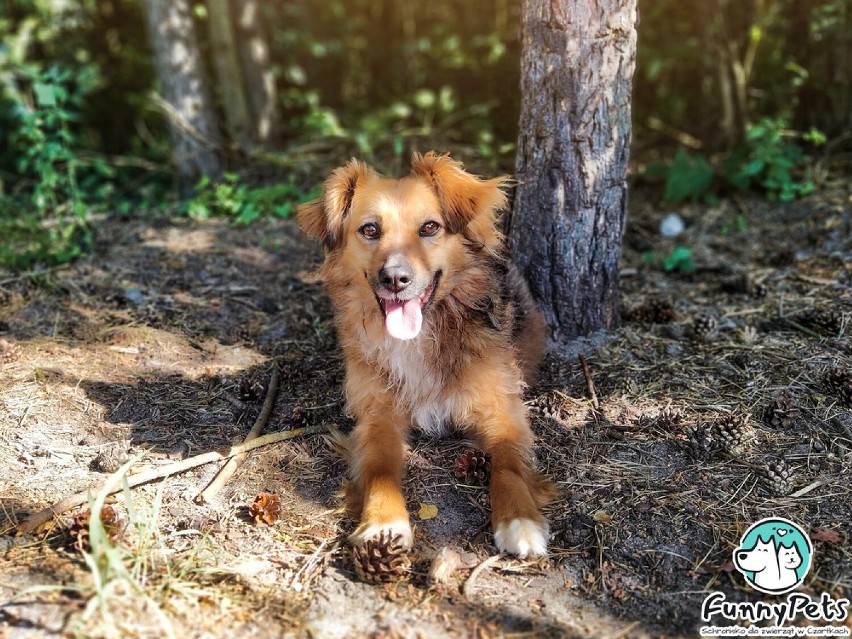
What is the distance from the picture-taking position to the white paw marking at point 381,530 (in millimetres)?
3123

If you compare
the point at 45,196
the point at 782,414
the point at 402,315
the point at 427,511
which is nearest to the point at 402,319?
the point at 402,315

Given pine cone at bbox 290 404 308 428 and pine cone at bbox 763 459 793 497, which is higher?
pine cone at bbox 290 404 308 428

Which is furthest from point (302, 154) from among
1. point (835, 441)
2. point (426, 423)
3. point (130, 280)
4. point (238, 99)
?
point (835, 441)

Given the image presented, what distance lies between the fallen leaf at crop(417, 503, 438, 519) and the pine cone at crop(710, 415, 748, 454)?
1.54 metres

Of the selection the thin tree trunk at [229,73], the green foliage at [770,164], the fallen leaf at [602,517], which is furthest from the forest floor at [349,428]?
the thin tree trunk at [229,73]

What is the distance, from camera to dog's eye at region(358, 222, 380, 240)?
3769 millimetres

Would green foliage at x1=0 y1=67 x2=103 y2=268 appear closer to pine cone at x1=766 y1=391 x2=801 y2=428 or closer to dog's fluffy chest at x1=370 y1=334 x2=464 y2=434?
dog's fluffy chest at x1=370 y1=334 x2=464 y2=434

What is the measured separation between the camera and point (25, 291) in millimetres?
5426

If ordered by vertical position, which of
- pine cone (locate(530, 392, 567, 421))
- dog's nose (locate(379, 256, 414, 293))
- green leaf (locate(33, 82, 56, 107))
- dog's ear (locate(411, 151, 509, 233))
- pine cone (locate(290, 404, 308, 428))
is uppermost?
green leaf (locate(33, 82, 56, 107))

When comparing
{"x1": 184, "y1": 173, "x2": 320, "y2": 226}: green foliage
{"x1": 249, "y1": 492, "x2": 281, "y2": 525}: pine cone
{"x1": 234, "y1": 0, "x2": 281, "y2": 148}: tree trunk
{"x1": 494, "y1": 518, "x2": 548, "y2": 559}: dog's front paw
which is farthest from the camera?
{"x1": 234, "y1": 0, "x2": 281, "y2": 148}: tree trunk

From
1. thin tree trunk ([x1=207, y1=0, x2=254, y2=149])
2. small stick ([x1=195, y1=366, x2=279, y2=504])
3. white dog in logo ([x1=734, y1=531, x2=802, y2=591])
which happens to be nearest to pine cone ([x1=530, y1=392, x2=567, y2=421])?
white dog in logo ([x1=734, y1=531, x2=802, y2=591])

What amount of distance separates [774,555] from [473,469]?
140 centimetres

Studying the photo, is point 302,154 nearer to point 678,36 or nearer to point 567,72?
point 567,72

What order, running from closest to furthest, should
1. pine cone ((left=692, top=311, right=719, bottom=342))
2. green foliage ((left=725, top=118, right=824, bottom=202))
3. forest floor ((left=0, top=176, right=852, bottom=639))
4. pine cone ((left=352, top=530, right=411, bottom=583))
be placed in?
1. forest floor ((left=0, top=176, right=852, bottom=639))
2. pine cone ((left=352, top=530, right=411, bottom=583))
3. pine cone ((left=692, top=311, right=719, bottom=342))
4. green foliage ((left=725, top=118, right=824, bottom=202))
